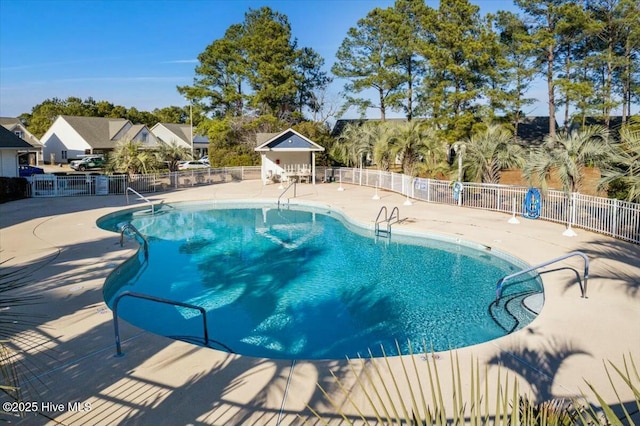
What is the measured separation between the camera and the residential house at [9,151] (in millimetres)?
22172

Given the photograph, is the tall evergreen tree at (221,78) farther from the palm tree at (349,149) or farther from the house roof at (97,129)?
the palm tree at (349,149)

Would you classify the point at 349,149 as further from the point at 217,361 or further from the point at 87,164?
the point at 217,361

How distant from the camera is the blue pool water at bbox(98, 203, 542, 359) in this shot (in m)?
7.98

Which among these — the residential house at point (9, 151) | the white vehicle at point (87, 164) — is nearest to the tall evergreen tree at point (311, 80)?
the white vehicle at point (87, 164)

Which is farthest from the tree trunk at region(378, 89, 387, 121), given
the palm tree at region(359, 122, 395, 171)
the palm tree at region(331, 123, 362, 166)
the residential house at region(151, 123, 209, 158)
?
the residential house at region(151, 123, 209, 158)

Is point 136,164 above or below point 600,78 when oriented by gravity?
below

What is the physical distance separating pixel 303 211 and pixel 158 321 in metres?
12.6

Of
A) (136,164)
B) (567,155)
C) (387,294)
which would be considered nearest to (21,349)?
(387,294)

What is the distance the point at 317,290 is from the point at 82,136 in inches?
1760

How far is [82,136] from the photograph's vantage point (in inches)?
1827

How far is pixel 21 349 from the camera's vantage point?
5.96 meters

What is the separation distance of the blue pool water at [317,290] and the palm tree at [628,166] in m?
2.93

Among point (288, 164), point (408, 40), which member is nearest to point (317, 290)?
point (288, 164)

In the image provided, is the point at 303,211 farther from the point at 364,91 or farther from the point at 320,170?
the point at 364,91
